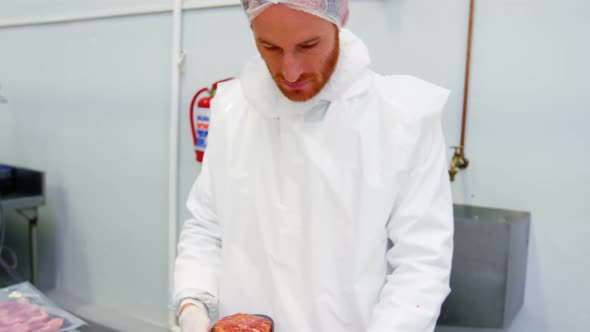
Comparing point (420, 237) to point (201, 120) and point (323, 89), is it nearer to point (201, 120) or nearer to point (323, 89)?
point (323, 89)

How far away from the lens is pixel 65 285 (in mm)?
2137

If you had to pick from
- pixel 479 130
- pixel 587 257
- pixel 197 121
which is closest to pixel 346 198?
pixel 479 130

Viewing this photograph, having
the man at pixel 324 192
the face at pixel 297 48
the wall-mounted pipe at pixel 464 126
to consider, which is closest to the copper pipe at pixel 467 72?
the wall-mounted pipe at pixel 464 126

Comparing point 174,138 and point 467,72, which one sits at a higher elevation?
point 467,72

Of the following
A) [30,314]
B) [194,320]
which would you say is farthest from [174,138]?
[194,320]

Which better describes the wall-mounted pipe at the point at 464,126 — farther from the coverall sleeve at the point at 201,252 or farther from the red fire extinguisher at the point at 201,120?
the red fire extinguisher at the point at 201,120

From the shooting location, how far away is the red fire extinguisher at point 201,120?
1467mm

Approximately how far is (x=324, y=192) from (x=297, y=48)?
0.27 m

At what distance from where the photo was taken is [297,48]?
78 centimetres

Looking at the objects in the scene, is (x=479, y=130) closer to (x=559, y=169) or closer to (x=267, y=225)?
(x=559, y=169)

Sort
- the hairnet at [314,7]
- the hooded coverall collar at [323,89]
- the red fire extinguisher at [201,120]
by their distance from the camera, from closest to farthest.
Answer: the hairnet at [314,7], the hooded coverall collar at [323,89], the red fire extinguisher at [201,120]

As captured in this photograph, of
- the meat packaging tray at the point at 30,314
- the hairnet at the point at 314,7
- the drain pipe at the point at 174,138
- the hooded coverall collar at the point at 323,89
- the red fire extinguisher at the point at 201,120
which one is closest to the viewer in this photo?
A: the hairnet at the point at 314,7

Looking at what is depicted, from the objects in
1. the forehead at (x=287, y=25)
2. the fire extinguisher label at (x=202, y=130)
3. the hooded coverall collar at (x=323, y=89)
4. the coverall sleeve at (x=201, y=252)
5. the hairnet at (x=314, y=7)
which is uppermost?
the hairnet at (x=314, y=7)

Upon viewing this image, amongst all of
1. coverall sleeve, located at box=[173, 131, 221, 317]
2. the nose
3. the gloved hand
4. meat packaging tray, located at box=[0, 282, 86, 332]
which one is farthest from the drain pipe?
the nose
